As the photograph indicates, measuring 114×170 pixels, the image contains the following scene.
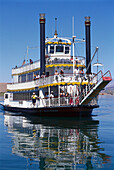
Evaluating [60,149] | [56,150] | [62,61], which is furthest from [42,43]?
[56,150]

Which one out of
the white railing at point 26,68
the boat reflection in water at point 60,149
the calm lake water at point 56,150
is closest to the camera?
the calm lake water at point 56,150

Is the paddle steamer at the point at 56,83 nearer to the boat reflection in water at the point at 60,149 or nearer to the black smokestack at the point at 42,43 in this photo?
the black smokestack at the point at 42,43

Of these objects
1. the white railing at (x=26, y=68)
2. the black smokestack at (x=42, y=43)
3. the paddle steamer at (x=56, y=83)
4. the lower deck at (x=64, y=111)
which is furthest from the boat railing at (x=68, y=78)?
the white railing at (x=26, y=68)

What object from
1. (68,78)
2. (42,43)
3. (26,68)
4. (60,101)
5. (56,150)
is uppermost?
(42,43)

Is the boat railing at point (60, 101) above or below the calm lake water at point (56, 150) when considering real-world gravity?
above

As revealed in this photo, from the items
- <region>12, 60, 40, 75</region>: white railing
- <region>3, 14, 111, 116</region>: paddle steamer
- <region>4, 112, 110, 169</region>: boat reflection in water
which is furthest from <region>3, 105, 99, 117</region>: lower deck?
<region>4, 112, 110, 169</region>: boat reflection in water

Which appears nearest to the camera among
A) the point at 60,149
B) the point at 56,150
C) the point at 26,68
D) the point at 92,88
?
the point at 56,150

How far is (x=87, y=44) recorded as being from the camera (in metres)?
38.1

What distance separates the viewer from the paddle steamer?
1166 inches

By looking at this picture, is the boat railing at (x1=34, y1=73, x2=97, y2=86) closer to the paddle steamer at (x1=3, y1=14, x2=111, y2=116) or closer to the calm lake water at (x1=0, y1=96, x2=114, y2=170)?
the paddle steamer at (x1=3, y1=14, x2=111, y2=116)

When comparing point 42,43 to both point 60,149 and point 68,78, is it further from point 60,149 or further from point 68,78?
point 60,149

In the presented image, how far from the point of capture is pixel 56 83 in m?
30.5

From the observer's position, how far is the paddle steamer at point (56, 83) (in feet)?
97.2

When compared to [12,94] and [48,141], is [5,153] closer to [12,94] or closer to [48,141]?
[48,141]
